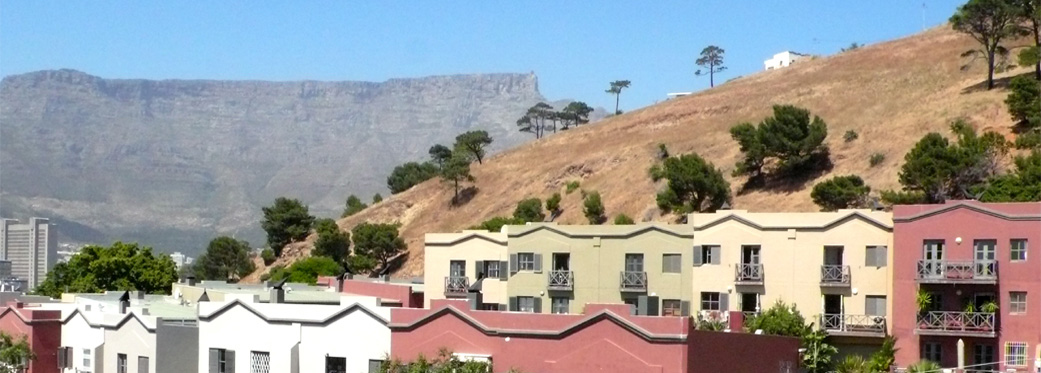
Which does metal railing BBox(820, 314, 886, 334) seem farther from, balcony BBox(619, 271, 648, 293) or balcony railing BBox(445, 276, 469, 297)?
balcony railing BBox(445, 276, 469, 297)

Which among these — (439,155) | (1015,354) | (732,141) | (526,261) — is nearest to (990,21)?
(732,141)

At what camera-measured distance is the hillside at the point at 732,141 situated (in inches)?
4793

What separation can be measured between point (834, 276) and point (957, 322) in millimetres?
4914

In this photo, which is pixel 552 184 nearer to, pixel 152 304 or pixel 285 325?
pixel 152 304

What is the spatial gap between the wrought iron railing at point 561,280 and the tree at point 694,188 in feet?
155

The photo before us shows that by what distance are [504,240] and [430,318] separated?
26.5m

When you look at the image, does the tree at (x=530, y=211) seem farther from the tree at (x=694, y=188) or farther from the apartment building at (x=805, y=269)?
the apartment building at (x=805, y=269)

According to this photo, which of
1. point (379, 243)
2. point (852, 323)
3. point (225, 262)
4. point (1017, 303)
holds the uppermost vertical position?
point (379, 243)

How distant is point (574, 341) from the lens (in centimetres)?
4244

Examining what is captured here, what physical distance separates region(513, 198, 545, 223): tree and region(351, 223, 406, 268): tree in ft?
36.8

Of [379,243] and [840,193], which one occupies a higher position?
[840,193]

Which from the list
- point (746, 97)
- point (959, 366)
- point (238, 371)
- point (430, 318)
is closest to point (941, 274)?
point (959, 366)

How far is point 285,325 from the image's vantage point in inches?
1852

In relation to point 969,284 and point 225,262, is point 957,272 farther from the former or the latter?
point 225,262
